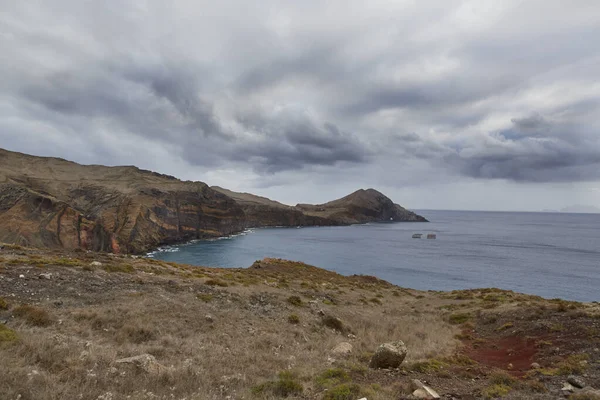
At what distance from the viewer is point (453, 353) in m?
16.0

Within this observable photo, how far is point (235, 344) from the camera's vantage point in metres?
13.2

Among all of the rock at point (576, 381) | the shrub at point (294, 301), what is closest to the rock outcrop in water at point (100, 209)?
the shrub at point (294, 301)

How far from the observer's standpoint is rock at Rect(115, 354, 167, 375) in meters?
8.98

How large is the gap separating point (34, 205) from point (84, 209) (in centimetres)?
3329

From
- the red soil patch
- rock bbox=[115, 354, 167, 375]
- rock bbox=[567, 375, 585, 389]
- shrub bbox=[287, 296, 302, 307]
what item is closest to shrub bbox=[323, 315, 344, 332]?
shrub bbox=[287, 296, 302, 307]

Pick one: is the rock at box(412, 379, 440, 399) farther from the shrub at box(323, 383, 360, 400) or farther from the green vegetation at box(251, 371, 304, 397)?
the green vegetation at box(251, 371, 304, 397)

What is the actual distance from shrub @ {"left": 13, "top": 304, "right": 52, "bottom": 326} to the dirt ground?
54 millimetres

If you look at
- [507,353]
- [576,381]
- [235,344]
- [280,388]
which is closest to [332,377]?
[280,388]

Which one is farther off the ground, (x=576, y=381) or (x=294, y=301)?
(x=576, y=381)

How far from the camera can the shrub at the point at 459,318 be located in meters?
26.2

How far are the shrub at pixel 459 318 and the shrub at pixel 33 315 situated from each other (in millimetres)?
27085

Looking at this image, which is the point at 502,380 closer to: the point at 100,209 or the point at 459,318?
the point at 459,318

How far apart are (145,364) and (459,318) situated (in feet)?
85.8

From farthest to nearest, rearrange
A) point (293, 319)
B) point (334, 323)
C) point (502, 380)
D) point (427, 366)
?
point (334, 323) → point (293, 319) → point (427, 366) → point (502, 380)
